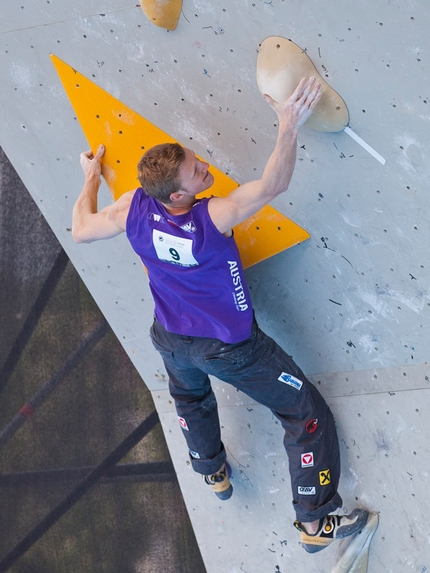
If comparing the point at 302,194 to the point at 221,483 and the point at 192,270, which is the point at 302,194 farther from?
the point at 221,483

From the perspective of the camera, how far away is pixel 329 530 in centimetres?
232

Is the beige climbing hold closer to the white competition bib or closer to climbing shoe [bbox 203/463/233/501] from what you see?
the white competition bib

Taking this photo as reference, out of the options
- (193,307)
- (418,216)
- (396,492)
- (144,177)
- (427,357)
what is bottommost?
(396,492)

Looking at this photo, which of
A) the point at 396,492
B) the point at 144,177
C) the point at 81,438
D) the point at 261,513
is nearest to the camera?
the point at 144,177

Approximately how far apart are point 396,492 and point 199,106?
4.51ft

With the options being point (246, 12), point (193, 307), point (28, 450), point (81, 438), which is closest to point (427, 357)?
point (193, 307)

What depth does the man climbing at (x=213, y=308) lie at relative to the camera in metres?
1.82

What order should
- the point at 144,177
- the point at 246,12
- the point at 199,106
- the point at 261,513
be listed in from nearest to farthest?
the point at 144,177 → the point at 246,12 → the point at 199,106 → the point at 261,513

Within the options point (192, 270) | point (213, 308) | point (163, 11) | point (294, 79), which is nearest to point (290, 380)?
point (213, 308)

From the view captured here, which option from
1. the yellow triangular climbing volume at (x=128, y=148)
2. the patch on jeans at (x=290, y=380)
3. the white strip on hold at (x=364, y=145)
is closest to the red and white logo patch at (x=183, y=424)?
the patch on jeans at (x=290, y=380)

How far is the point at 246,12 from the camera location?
1985 mm

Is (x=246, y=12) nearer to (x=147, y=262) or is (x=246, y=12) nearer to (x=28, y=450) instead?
(x=147, y=262)

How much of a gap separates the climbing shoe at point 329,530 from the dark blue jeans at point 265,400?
0.22ft

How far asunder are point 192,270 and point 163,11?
75 centimetres
